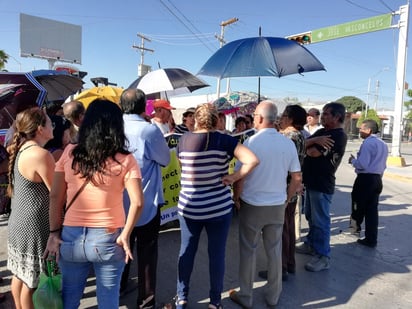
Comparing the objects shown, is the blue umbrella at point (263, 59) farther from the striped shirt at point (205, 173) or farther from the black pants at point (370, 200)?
the black pants at point (370, 200)

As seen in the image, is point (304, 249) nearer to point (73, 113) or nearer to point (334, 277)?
point (334, 277)

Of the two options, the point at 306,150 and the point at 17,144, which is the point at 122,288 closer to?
the point at 17,144

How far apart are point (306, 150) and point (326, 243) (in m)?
1.21

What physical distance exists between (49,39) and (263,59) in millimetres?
37045

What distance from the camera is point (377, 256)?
15.3 ft

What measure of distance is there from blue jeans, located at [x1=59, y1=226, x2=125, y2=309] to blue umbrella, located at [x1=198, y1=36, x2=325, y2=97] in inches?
116

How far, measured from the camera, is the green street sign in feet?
50.5

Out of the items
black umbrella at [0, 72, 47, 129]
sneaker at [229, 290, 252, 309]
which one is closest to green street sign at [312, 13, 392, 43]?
black umbrella at [0, 72, 47, 129]

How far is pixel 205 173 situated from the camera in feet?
9.03

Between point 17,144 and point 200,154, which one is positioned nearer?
point 17,144

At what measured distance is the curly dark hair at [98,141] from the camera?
1923mm

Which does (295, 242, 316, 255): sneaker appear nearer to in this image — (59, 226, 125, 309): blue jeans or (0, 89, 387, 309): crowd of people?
(0, 89, 387, 309): crowd of people

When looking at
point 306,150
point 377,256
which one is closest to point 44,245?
point 306,150

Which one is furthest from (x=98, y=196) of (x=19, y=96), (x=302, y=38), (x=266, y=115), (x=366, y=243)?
(x=302, y=38)
